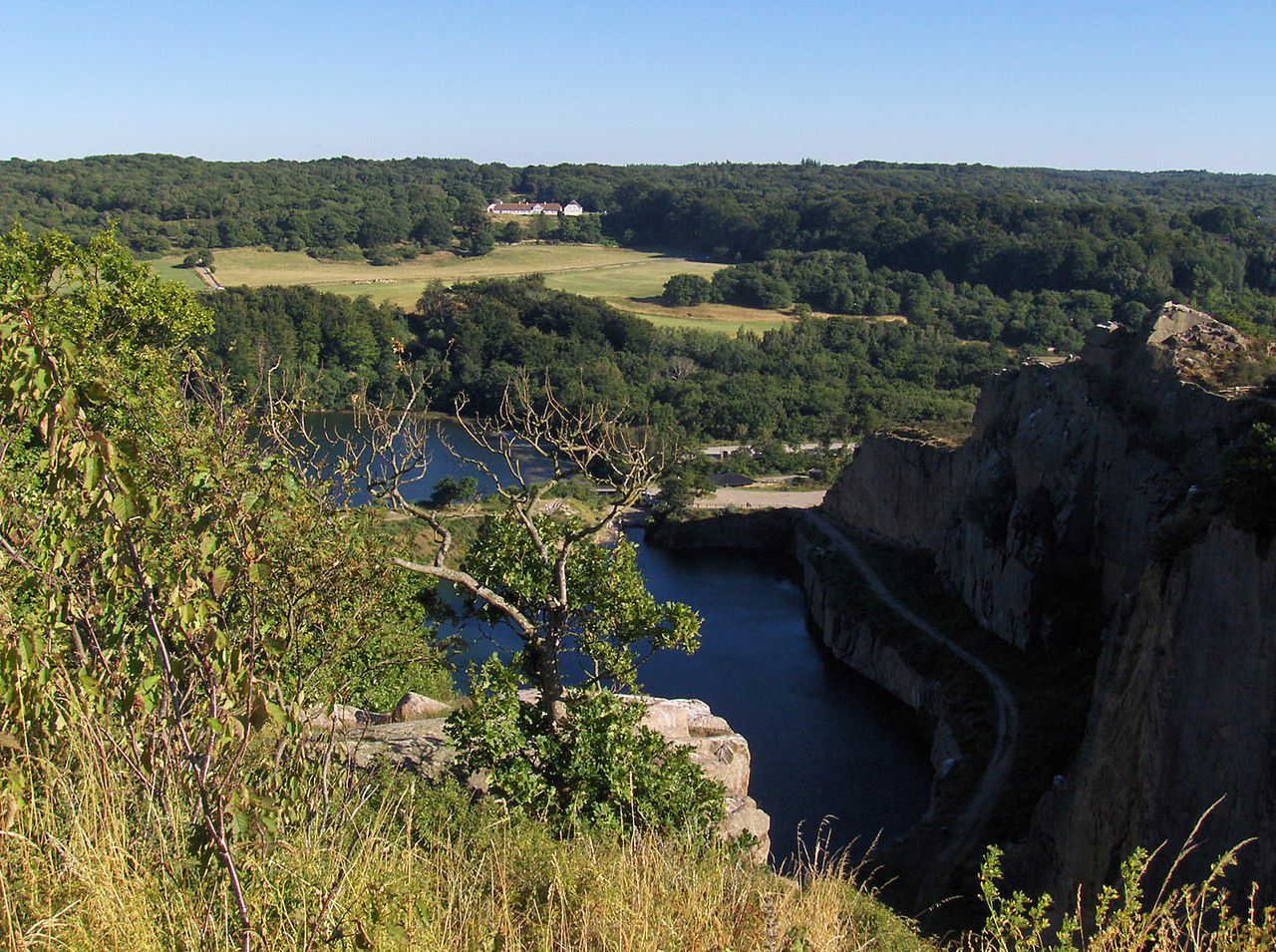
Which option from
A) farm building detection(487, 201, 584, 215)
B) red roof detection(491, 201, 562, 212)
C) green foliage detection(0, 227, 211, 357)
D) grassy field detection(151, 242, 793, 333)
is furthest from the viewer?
red roof detection(491, 201, 562, 212)

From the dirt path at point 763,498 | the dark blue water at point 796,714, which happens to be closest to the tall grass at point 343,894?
the dark blue water at point 796,714

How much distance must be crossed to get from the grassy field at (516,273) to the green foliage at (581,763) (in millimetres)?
66441

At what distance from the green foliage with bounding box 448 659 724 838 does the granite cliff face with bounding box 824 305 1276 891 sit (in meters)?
5.81

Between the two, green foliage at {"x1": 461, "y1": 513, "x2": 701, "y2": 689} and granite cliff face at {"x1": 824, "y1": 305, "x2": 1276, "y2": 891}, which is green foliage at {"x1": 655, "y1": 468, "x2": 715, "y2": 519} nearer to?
granite cliff face at {"x1": 824, "y1": 305, "x2": 1276, "y2": 891}

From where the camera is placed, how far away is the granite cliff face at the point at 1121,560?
12773mm

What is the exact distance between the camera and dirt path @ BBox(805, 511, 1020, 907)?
17.4 meters

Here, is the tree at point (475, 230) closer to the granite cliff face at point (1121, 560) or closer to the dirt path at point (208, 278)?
the dirt path at point (208, 278)

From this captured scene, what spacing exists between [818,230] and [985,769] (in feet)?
263

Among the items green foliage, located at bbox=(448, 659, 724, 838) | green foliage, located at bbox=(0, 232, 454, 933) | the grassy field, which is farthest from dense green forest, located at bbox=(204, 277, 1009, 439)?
green foliage, located at bbox=(0, 232, 454, 933)

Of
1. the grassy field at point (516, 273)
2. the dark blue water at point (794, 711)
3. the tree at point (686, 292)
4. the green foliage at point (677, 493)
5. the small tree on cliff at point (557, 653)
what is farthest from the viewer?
the tree at point (686, 292)

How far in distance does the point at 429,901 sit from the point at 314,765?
5.10ft

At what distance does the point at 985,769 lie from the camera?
21469 mm

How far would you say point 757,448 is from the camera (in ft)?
178

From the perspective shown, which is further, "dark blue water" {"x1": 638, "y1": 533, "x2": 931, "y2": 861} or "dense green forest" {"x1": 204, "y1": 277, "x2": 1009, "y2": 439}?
"dense green forest" {"x1": 204, "y1": 277, "x2": 1009, "y2": 439}
